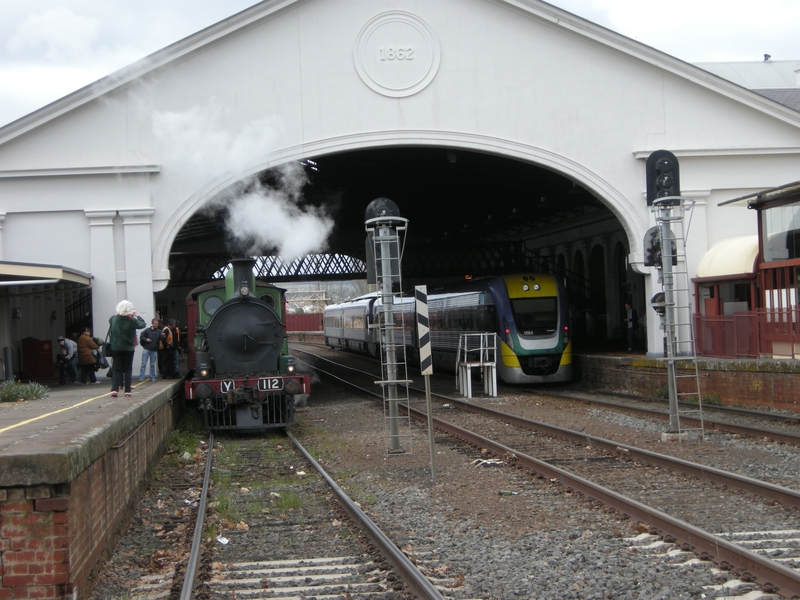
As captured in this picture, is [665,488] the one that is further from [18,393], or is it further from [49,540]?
[18,393]

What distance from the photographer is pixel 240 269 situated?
1413 cm

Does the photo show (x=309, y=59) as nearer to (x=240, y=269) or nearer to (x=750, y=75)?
(x=240, y=269)

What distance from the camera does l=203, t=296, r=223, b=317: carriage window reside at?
613 inches

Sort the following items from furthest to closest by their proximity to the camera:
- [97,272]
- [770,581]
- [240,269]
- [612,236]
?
[612,236] < [97,272] < [240,269] < [770,581]

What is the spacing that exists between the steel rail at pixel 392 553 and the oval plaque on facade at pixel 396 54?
12.3 meters

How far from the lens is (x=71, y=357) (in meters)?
18.8

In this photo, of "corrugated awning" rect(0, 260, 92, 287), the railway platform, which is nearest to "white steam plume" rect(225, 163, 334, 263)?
"corrugated awning" rect(0, 260, 92, 287)

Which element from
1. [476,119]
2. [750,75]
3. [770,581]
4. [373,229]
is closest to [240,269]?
[373,229]

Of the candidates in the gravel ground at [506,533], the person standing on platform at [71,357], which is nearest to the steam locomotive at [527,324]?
the person standing on platform at [71,357]

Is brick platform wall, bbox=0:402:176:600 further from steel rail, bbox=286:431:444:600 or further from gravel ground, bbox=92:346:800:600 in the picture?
steel rail, bbox=286:431:444:600

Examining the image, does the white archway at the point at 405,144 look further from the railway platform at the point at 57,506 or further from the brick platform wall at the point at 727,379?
the railway platform at the point at 57,506

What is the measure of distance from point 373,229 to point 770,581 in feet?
23.6

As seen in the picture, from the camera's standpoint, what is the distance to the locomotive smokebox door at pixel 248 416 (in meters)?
14.3

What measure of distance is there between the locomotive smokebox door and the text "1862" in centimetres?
908
